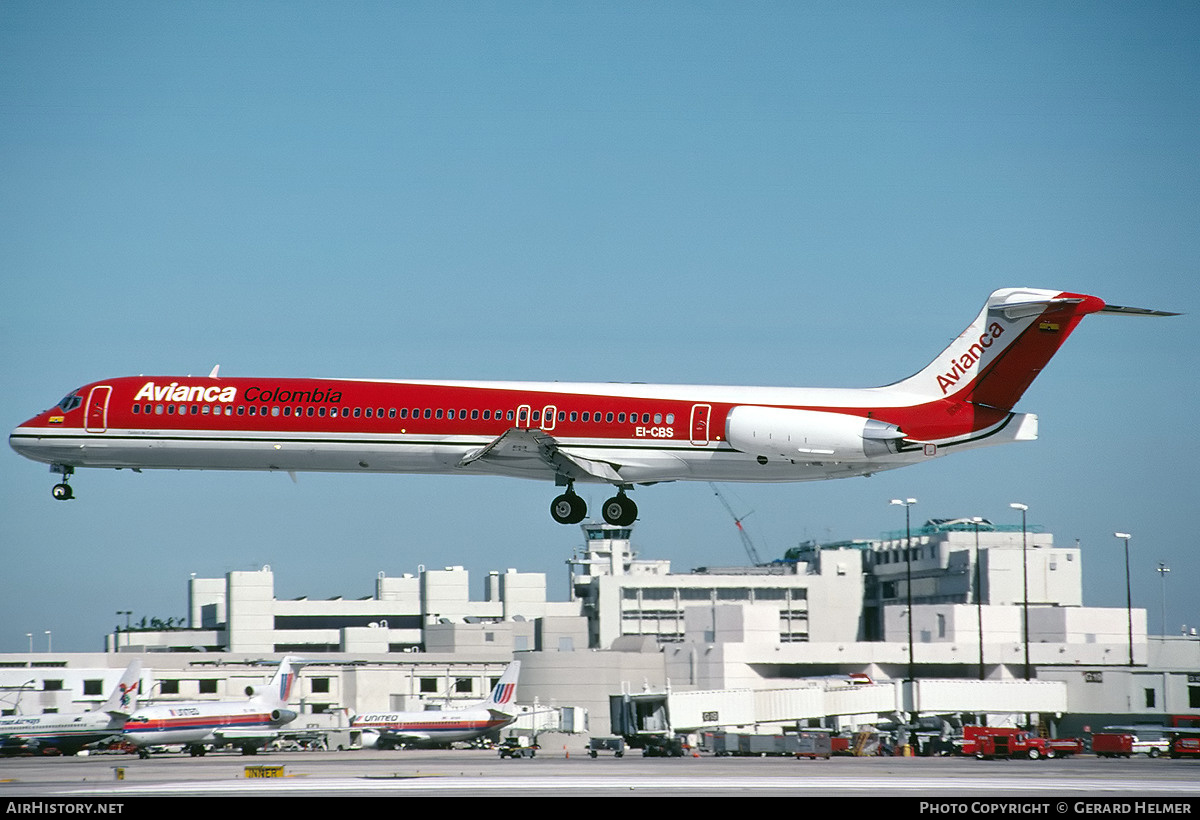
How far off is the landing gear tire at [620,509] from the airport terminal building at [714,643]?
21486 millimetres

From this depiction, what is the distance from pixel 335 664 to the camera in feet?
303

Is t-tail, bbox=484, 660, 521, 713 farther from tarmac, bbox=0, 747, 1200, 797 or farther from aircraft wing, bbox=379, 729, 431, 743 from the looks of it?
tarmac, bbox=0, 747, 1200, 797

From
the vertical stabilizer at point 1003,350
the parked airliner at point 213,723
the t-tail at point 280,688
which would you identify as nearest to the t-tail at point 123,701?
the parked airliner at point 213,723

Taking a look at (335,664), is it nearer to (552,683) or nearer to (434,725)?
(552,683)

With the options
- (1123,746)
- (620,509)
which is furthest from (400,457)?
(1123,746)

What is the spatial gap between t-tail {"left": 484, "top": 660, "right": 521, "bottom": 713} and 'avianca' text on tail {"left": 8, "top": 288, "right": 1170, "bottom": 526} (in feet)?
90.2

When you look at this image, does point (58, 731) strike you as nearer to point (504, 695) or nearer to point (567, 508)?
point (504, 695)

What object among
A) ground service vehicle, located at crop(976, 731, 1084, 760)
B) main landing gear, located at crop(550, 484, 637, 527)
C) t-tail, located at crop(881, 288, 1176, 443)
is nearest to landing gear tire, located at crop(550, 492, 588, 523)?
main landing gear, located at crop(550, 484, 637, 527)

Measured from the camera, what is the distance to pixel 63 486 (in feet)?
166

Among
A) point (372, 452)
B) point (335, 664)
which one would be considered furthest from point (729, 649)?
point (372, 452)

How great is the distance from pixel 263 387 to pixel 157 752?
82.7ft

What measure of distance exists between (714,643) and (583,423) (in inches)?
1978

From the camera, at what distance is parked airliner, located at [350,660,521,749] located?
67625 mm

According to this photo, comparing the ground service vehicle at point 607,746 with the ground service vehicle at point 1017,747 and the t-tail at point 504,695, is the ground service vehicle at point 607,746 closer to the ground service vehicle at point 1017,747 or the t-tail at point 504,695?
the t-tail at point 504,695
